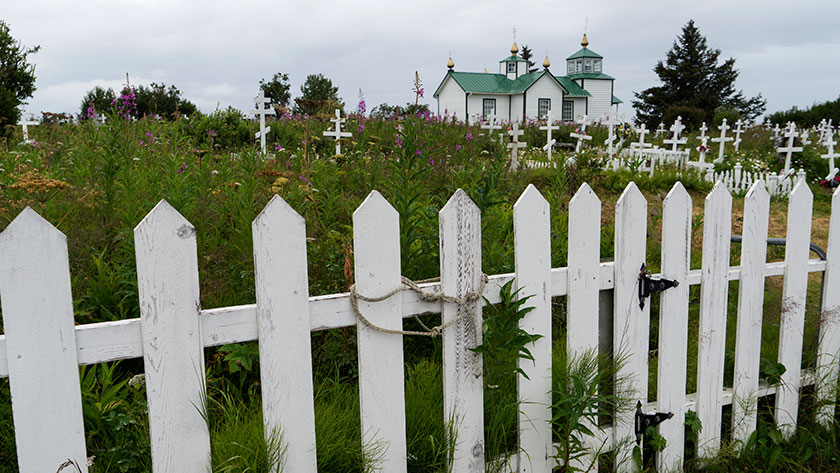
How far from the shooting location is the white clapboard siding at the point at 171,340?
5.51 feet

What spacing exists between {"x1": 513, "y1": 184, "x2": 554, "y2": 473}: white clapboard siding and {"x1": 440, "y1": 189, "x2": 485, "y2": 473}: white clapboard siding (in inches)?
6.9

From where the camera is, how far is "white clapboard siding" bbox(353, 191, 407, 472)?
1.95 metres

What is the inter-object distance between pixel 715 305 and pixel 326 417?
5.90 ft

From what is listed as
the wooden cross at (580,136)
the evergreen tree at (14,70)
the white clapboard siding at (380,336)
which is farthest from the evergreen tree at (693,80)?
the white clapboard siding at (380,336)

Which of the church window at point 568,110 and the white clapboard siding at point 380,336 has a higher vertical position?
the church window at point 568,110

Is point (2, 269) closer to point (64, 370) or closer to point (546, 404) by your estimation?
point (64, 370)

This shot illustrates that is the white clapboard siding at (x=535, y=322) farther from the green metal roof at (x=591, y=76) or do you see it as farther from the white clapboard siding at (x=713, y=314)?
the green metal roof at (x=591, y=76)

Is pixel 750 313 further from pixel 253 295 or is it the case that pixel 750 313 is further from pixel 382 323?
pixel 253 295

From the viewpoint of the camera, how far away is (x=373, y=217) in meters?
1.94

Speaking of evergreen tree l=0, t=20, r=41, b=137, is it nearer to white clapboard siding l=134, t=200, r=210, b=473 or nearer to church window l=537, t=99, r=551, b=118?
white clapboard siding l=134, t=200, r=210, b=473

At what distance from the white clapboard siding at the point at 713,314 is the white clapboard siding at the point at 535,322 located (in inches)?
33.0

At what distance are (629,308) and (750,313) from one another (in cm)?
79

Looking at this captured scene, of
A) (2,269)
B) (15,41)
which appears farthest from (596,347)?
(15,41)

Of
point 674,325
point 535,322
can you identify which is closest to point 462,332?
point 535,322
